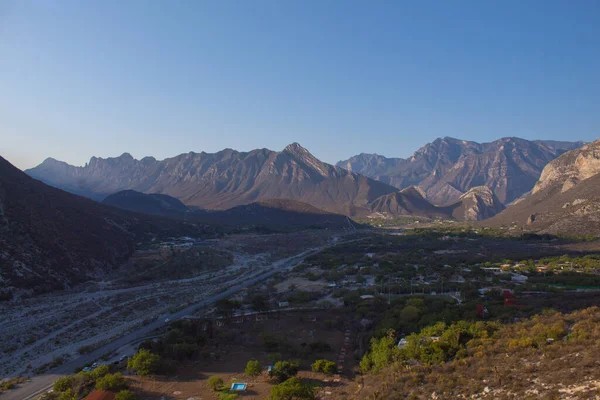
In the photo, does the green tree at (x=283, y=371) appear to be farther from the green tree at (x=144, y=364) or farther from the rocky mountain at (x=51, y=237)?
the rocky mountain at (x=51, y=237)

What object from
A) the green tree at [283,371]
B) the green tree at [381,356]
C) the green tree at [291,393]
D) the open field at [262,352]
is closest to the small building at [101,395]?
the open field at [262,352]

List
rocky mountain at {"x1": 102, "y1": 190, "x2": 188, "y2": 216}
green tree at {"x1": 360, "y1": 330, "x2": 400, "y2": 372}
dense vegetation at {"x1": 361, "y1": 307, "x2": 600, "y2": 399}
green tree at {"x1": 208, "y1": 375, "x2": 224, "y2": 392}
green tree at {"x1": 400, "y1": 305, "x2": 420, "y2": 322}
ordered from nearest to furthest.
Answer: dense vegetation at {"x1": 361, "y1": 307, "x2": 600, "y2": 399}, green tree at {"x1": 208, "y1": 375, "x2": 224, "y2": 392}, green tree at {"x1": 360, "y1": 330, "x2": 400, "y2": 372}, green tree at {"x1": 400, "y1": 305, "x2": 420, "y2": 322}, rocky mountain at {"x1": 102, "y1": 190, "x2": 188, "y2": 216}

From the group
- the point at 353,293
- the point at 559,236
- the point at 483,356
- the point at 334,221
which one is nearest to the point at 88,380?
the point at 483,356

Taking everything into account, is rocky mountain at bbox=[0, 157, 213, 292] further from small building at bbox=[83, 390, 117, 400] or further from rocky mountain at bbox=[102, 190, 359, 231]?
rocky mountain at bbox=[102, 190, 359, 231]

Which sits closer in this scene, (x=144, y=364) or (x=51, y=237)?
(x=144, y=364)

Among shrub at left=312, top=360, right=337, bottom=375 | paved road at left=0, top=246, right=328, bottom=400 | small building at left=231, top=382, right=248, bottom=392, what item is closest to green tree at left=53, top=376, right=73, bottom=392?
paved road at left=0, top=246, right=328, bottom=400

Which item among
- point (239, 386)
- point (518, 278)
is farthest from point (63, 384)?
point (518, 278)

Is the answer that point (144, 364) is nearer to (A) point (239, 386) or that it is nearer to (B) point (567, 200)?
(A) point (239, 386)
